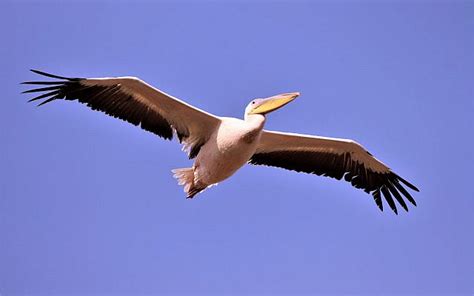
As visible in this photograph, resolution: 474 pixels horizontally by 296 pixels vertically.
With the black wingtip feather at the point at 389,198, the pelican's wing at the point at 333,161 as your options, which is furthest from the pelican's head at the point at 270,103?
the black wingtip feather at the point at 389,198

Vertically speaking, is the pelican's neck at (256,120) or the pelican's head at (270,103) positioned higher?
the pelican's head at (270,103)

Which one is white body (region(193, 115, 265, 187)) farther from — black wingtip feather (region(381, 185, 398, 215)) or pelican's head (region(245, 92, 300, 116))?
black wingtip feather (region(381, 185, 398, 215))

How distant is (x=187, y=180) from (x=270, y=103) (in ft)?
4.81

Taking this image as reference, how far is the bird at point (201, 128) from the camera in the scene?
1001cm

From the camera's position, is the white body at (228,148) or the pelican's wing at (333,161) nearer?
the white body at (228,148)

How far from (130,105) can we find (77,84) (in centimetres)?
68

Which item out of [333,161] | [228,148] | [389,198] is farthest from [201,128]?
[389,198]

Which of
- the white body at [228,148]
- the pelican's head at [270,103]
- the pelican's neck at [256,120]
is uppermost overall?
the pelican's head at [270,103]

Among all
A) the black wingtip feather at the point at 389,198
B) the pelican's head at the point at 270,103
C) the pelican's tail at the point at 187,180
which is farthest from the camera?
the black wingtip feather at the point at 389,198

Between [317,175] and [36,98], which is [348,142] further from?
[36,98]

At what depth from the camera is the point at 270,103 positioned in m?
10.1

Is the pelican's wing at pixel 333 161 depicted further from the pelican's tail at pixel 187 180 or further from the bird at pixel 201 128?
the pelican's tail at pixel 187 180

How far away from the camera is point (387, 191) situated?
38.9 ft

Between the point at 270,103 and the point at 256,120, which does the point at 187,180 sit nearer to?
the point at 256,120
